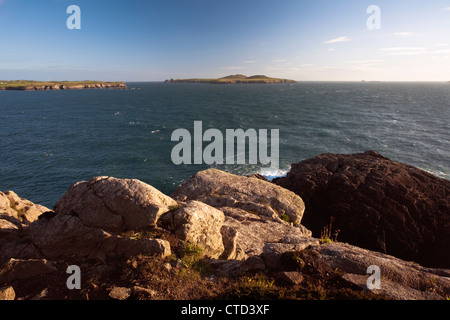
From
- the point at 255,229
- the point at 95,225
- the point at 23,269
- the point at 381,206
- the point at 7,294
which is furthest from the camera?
the point at 381,206

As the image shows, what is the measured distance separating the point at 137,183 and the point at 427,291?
13.1 metres

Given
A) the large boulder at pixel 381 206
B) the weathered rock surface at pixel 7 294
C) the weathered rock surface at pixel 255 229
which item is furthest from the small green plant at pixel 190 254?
the large boulder at pixel 381 206

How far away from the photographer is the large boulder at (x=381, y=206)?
78.0ft

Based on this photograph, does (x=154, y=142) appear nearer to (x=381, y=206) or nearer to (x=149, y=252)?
(x=381, y=206)

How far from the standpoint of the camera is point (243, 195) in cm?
2095

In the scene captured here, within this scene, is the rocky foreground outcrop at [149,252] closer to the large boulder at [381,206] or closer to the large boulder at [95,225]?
the large boulder at [95,225]

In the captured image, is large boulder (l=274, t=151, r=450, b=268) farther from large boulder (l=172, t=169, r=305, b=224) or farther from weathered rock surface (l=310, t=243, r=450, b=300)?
weathered rock surface (l=310, t=243, r=450, b=300)

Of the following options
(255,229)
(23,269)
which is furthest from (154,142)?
(23,269)

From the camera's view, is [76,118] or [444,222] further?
[76,118]

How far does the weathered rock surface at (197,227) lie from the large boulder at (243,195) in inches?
306

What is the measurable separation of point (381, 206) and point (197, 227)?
2578cm
